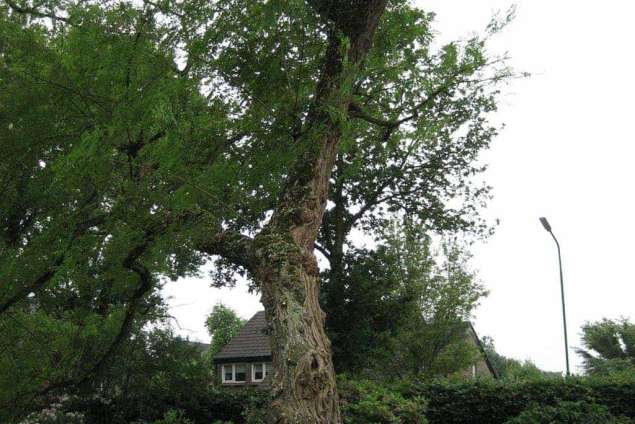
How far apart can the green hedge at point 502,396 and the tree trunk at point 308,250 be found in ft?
36.0

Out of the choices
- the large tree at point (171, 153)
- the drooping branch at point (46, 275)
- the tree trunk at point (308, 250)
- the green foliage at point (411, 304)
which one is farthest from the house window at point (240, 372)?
the drooping branch at point (46, 275)

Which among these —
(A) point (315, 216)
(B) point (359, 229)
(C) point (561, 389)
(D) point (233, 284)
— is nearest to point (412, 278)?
(B) point (359, 229)

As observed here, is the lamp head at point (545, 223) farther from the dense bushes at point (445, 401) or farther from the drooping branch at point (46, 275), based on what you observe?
the drooping branch at point (46, 275)

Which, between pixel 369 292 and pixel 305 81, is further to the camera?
pixel 369 292

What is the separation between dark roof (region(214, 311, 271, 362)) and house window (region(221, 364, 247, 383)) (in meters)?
0.76

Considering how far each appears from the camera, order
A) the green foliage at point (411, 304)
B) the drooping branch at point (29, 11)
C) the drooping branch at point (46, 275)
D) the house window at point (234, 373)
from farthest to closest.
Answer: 1. the house window at point (234, 373)
2. the green foliage at point (411, 304)
3. the drooping branch at point (29, 11)
4. the drooping branch at point (46, 275)

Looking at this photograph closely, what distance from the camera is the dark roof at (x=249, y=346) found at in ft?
112

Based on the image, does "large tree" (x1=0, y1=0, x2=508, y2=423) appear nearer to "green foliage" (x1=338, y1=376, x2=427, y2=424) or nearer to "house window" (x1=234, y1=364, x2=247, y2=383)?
"green foliage" (x1=338, y1=376, x2=427, y2=424)

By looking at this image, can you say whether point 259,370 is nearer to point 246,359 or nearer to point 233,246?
point 246,359

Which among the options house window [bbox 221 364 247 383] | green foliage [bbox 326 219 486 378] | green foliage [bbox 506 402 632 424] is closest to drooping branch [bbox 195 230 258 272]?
green foliage [bbox 506 402 632 424]

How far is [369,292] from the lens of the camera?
19047mm

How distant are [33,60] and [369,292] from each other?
16.6m

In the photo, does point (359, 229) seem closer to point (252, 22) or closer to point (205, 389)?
point (205, 389)

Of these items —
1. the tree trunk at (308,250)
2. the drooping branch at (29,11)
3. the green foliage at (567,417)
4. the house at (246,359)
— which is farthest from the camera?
the house at (246,359)
